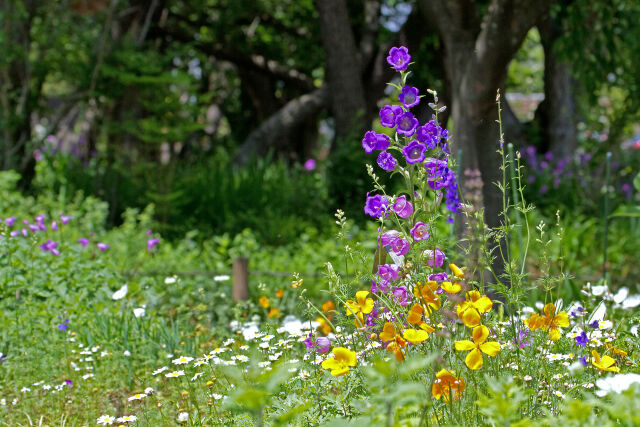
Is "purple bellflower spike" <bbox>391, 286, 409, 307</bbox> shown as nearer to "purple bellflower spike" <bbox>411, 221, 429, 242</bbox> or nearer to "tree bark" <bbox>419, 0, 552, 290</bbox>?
"purple bellflower spike" <bbox>411, 221, 429, 242</bbox>

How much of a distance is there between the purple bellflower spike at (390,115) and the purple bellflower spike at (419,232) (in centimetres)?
32

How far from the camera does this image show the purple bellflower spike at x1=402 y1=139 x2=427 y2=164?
1997 mm

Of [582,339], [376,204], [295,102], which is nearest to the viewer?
[376,204]

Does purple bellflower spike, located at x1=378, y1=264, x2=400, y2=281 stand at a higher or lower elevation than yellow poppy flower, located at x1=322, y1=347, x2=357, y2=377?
higher

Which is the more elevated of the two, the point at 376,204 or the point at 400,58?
the point at 400,58

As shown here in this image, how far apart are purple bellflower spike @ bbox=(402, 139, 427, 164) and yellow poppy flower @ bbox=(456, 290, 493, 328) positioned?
438 millimetres

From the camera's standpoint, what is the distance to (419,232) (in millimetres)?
2082

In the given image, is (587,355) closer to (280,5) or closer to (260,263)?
(260,263)

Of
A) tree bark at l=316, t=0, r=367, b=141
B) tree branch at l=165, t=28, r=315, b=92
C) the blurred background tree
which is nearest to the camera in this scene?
the blurred background tree

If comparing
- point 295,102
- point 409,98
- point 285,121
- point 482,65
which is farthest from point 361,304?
point 295,102

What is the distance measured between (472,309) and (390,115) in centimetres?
65

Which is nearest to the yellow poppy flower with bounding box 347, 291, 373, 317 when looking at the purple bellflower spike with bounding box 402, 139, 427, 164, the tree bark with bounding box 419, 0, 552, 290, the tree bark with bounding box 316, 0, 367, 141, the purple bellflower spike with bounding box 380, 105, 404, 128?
the purple bellflower spike with bounding box 402, 139, 427, 164

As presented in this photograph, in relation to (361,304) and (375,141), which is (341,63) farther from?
(361,304)

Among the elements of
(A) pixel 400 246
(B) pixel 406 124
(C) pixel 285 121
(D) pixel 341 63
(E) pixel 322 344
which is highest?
(D) pixel 341 63
